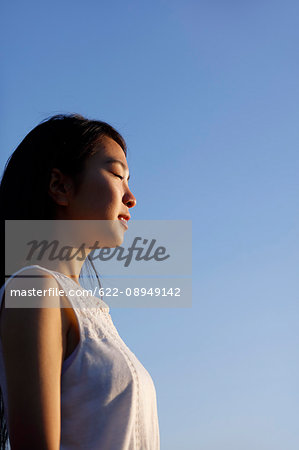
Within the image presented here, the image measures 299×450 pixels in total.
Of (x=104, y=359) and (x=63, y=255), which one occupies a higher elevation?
(x=63, y=255)

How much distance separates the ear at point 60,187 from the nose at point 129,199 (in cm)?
26

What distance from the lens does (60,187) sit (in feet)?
8.01

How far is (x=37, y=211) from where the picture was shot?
2395 millimetres

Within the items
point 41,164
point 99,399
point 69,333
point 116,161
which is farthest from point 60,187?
point 99,399

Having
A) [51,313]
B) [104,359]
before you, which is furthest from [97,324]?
[51,313]

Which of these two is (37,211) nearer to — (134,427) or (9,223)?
(9,223)

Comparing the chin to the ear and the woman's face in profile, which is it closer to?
the woman's face in profile

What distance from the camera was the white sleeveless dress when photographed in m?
1.92

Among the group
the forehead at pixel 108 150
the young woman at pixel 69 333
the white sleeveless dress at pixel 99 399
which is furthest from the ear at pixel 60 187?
the white sleeveless dress at pixel 99 399

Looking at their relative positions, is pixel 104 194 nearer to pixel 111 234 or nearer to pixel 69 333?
pixel 111 234

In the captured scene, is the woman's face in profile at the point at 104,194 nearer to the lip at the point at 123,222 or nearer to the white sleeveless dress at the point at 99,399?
the lip at the point at 123,222

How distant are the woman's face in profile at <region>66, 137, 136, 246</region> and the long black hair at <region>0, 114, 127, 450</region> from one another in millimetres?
47

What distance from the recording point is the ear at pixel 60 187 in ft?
7.91

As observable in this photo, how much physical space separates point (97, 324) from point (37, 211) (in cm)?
60
